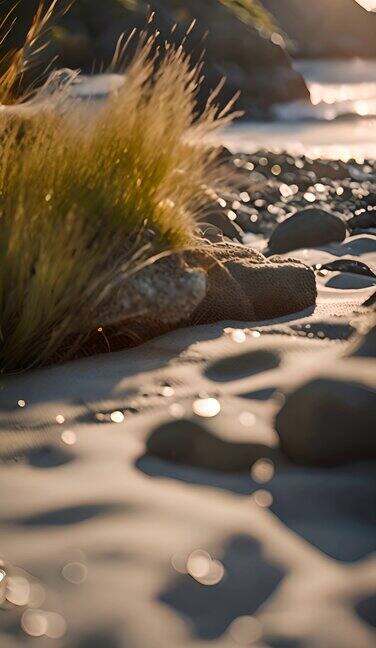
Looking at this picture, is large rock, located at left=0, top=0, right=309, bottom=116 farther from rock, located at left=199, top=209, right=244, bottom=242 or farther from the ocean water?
rock, located at left=199, top=209, right=244, bottom=242

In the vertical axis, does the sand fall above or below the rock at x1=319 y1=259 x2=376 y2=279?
above

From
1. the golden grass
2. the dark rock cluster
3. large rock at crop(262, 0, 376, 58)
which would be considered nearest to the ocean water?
the dark rock cluster

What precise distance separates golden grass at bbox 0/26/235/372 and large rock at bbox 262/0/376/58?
33.1m

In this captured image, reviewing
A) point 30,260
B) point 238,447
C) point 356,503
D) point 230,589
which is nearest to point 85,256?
point 30,260

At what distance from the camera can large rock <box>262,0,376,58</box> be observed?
37531mm

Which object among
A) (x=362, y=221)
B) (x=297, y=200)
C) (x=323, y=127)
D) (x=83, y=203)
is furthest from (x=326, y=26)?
(x=83, y=203)

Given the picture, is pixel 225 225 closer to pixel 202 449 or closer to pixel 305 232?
pixel 305 232

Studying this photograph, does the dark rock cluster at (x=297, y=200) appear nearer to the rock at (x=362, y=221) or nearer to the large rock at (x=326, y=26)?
the rock at (x=362, y=221)

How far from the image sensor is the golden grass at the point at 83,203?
310 centimetres

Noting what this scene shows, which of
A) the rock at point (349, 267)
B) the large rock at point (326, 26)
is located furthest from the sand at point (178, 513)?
the large rock at point (326, 26)

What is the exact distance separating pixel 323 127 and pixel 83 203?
45.2 feet

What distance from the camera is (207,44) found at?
20.1 metres

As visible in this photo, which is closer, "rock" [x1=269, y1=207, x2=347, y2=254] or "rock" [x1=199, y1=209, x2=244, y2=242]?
"rock" [x1=269, y1=207, x2=347, y2=254]

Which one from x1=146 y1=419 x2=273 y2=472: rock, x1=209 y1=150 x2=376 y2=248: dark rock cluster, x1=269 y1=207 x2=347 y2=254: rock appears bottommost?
x1=209 y1=150 x2=376 y2=248: dark rock cluster
